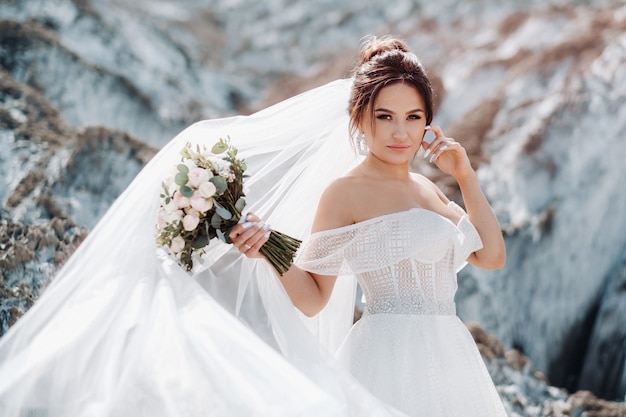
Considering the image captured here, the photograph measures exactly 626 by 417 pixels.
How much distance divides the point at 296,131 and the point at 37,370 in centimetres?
135

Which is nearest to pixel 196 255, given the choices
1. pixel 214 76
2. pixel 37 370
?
pixel 37 370

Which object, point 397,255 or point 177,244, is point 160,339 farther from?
point 397,255

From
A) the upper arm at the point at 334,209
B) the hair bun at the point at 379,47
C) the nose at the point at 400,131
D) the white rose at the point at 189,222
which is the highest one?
the hair bun at the point at 379,47

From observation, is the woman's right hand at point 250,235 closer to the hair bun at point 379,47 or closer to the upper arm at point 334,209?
the upper arm at point 334,209

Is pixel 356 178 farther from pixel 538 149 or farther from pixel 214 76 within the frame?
pixel 214 76

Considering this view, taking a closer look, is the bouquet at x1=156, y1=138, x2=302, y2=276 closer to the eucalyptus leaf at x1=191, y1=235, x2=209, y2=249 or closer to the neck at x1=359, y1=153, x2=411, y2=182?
the eucalyptus leaf at x1=191, y1=235, x2=209, y2=249

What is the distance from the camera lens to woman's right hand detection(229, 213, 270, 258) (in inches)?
104

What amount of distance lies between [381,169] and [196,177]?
79 centimetres

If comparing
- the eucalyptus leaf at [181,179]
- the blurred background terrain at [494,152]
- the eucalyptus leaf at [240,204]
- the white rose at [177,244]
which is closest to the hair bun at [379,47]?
the blurred background terrain at [494,152]

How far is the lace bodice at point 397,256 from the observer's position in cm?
280

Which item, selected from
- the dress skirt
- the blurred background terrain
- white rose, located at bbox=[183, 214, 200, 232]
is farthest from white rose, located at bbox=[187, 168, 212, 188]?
the blurred background terrain

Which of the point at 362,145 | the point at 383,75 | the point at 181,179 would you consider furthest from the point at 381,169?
the point at 181,179

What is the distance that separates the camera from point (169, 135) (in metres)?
7.91

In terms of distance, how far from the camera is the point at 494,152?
7.14 metres
